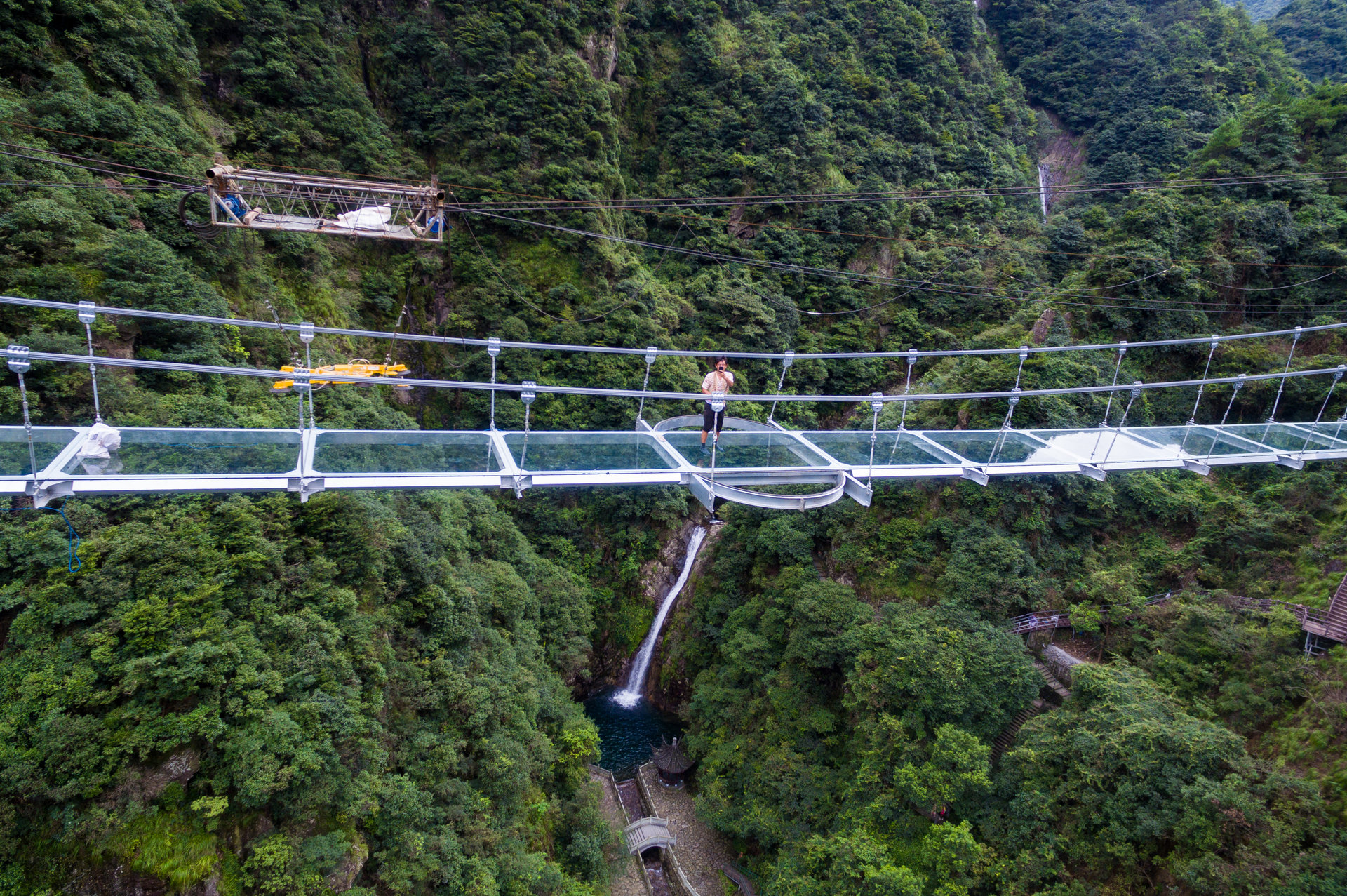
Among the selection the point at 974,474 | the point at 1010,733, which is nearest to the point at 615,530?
the point at 1010,733

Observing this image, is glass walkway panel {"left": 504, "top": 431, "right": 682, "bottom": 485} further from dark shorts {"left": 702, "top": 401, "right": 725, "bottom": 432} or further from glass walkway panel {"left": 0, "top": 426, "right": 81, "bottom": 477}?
glass walkway panel {"left": 0, "top": 426, "right": 81, "bottom": 477}

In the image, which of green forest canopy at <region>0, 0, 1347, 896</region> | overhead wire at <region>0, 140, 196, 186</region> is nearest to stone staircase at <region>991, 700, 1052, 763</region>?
green forest canopy at <region>0, 0, 1347, 896</region>

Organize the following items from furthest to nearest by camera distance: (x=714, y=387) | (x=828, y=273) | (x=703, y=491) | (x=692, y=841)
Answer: (x=828, y=273), (x=692, y=841), (x=714, y=387), (x=703, y=491)

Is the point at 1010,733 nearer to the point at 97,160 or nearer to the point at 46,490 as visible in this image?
the point at 46,490

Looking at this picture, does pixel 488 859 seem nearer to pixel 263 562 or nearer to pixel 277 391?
pixel 263 562

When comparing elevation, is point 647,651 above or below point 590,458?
below

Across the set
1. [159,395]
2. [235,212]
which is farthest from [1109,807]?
[235,212]

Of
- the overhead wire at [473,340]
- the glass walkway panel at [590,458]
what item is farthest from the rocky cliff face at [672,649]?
the glass walkway panel at [590,458]
